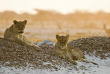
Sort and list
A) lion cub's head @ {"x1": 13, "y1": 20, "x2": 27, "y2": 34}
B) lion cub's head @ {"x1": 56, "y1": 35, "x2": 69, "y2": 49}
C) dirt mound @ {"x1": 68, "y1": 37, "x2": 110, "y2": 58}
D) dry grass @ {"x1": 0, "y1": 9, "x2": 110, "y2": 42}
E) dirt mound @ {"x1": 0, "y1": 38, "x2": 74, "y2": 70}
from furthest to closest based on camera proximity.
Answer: dry grass @ {"x1": 0, "y1": 9, "x2": 110, "y2": 42}
dirt mound @ {"x1": 68, "y1": 37, "x2": 110, "y2": 58}
lion cub's head @ {"x1": 13, "y1": 20, "x2": 27, "y2": 34}
lion cub's head @ {"x1": 56, "y1": 35, "x2": 69, "y2": 49}
dirt mound @ {"x1": 0, "y1": 38, "x2": 74, "y2": 70}

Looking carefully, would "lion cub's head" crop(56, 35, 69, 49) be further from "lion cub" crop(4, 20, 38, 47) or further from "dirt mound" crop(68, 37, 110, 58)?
"dirt mound" crop(68, 37, 110, 58)

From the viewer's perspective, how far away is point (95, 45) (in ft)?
38.1

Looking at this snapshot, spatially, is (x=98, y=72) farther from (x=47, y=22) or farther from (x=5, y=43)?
(x=47, y=22)

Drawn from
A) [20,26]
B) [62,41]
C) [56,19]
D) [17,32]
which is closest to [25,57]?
[62,41]

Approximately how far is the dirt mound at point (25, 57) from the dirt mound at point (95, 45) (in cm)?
197

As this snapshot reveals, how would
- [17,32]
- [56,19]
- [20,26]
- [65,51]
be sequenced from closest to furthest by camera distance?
1. [65,51]
2. [20,26]
3. [17,32]
4. [56,19]

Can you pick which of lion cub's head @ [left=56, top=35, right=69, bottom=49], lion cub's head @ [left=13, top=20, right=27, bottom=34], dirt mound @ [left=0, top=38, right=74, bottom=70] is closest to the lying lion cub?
lion cub's head @ [left=56, top=35, right=69, bottom=49]

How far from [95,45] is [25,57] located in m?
3.96

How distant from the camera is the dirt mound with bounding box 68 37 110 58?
1109 centimetres

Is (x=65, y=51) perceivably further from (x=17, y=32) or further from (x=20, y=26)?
(x=17, y=32)

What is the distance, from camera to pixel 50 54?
31.8ft

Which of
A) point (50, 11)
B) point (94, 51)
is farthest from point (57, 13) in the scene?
point (94, 51)

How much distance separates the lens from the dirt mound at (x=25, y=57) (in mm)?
8164

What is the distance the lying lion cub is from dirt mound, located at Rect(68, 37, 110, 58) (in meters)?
1.54
